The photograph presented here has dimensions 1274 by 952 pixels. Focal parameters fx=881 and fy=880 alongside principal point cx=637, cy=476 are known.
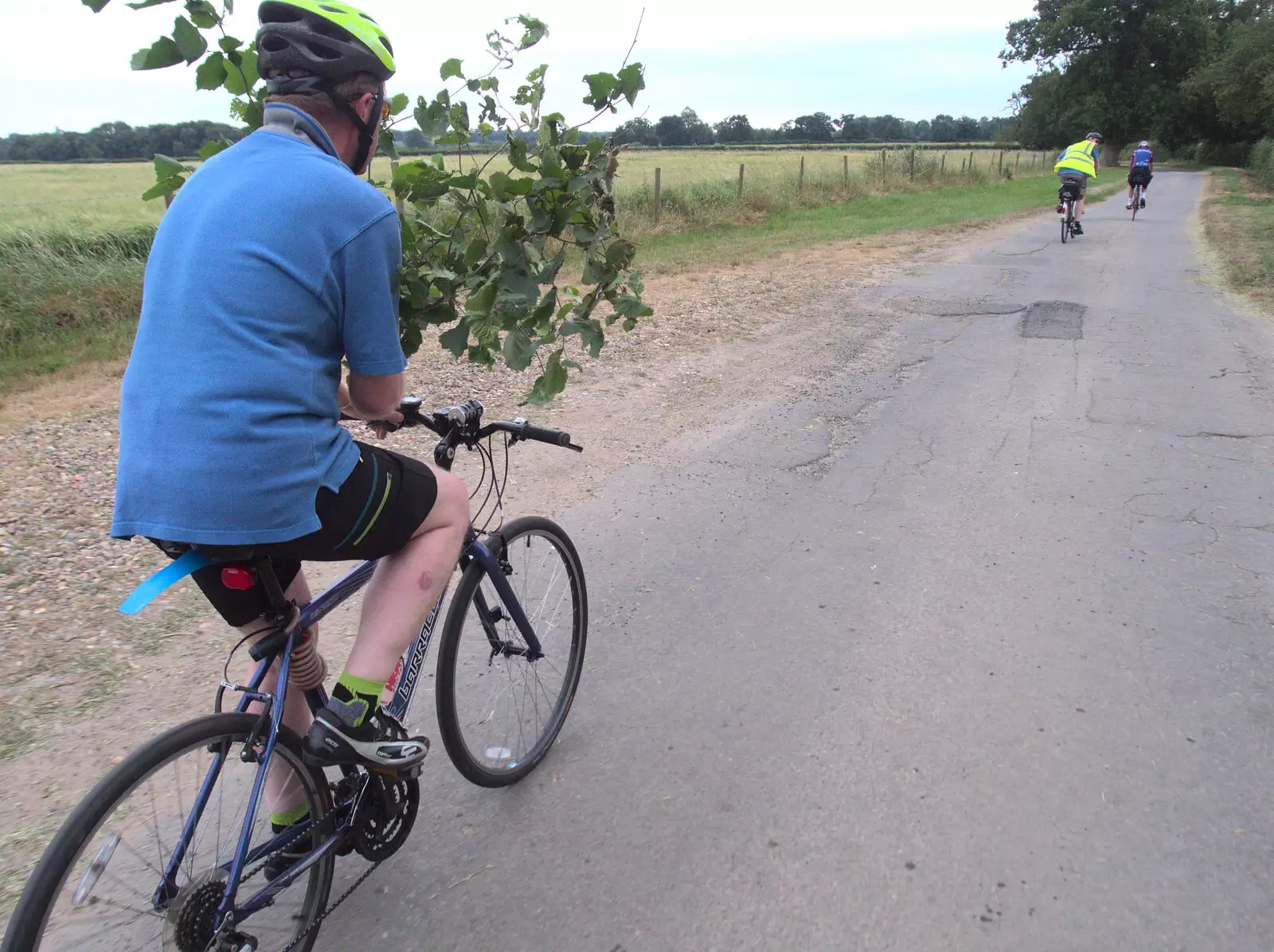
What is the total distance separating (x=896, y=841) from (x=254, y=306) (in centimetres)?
223

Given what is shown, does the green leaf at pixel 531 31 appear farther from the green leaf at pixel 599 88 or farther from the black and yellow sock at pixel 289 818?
the black and yellow sock at pixel 289 818

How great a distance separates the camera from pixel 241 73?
2.36 meters

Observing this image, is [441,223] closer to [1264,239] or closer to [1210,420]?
[1210,420]

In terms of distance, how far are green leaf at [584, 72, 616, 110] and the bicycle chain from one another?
7.30 ft

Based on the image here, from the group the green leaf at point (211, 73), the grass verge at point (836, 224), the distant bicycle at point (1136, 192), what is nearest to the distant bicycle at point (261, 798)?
the green leaf at point (211, 73)

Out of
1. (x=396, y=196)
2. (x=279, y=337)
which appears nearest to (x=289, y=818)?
(x=279, y=337)

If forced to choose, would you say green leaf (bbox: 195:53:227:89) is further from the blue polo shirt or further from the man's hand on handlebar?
the man's hand on handlebar

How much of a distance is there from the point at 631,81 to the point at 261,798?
82.6 inches

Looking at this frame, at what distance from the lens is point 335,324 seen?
1847 mm

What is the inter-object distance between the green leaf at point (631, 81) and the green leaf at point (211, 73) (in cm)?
107

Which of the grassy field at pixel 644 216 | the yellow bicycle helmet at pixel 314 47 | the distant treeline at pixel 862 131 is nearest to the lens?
the yellow bicycle helmet at pixel 314 47

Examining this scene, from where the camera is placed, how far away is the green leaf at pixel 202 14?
221 centimetres

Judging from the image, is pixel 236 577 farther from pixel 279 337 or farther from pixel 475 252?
pixel 475 252

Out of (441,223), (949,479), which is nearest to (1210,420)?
(949,479)
